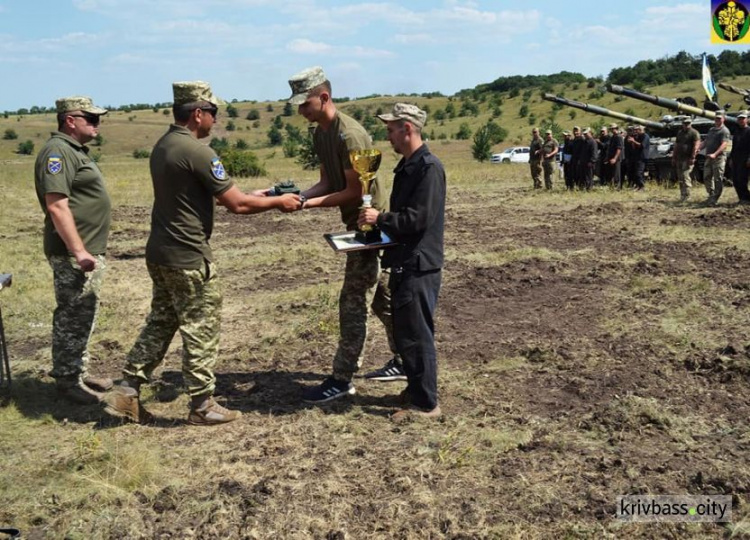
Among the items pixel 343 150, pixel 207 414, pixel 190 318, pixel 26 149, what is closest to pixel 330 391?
pixel 207 414

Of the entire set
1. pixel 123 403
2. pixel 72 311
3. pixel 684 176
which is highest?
pixel 684 176

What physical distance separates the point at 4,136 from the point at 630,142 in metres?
76.6

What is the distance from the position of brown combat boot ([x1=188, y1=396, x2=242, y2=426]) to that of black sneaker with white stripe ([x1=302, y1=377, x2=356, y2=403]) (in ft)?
2.01

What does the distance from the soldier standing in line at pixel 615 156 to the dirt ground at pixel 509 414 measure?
8435 millimetres

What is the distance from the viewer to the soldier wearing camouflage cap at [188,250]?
4.04 m

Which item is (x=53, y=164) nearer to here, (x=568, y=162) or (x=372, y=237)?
(x=372, y=237)

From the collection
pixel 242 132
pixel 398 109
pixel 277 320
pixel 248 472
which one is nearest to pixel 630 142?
pixel 277 320

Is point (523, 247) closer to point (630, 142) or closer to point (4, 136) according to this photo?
point (630, 142)

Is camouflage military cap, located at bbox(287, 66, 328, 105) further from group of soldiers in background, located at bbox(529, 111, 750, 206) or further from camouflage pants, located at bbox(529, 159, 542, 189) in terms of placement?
camouflage pants, located at bbox(529, 159, 542, 189)

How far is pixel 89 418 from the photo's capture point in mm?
4605

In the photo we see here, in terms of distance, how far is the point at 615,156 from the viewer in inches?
668

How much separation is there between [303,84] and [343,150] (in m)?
0.46

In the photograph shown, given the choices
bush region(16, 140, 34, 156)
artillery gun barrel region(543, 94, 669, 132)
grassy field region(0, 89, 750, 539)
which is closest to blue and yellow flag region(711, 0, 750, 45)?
artillery gun barrel region(543, 94, 669, 132)

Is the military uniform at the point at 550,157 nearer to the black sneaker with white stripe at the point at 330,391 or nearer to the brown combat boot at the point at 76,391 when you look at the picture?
the black sneaker with white stripe at the point at 330,391
